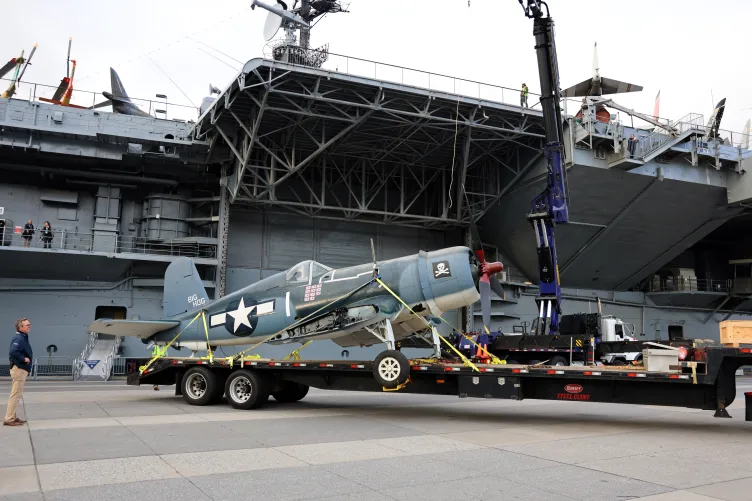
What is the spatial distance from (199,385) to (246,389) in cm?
161

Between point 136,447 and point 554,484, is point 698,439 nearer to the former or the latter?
point 554,484

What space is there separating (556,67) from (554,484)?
18.2 meters

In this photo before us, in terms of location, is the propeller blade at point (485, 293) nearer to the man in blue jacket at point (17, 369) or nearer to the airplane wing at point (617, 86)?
the man in blue jacket at point (17, 369)

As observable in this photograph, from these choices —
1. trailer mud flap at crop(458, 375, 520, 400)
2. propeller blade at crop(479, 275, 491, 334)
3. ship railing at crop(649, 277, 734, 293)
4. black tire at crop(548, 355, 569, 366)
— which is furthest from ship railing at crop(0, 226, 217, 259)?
ship railing at crop(649, 277, 734, 293)

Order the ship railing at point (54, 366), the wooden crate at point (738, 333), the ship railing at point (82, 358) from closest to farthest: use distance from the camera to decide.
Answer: the wooden crate at point (738, 333), the ship railing at point (82, 358), the ship railing at point (54, 366)

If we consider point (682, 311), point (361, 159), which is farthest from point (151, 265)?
point (682, 311)

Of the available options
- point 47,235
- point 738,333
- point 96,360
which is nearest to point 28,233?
point 47,235

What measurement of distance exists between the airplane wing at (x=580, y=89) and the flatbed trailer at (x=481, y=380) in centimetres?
2515

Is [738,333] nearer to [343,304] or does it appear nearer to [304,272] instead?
[343,304]

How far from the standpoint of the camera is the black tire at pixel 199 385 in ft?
44.3

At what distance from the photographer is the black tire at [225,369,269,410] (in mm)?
12812

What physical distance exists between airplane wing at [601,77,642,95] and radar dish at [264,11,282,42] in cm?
1809

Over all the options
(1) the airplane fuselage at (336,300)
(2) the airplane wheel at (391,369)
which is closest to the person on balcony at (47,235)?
(1) the airplane fuselage at (336,300)

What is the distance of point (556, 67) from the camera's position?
69.2 feet
